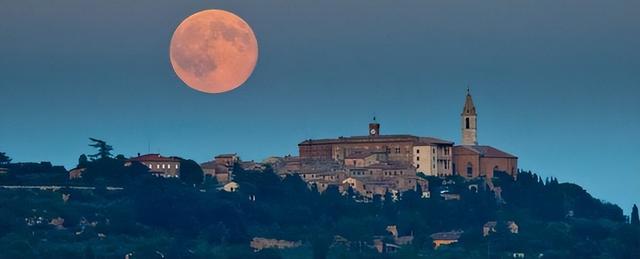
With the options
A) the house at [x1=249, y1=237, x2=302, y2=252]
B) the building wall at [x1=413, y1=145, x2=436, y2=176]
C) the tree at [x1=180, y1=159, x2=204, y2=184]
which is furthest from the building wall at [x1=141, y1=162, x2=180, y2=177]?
the building wall at [x1=413, y1=145, x2=436, y2=176]

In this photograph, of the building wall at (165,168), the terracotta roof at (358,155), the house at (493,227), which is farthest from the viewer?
the terracotta roof at (358,155)

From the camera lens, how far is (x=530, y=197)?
106m

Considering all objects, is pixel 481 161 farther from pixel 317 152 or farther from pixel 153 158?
pixel 153 158

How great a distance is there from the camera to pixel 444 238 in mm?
99812

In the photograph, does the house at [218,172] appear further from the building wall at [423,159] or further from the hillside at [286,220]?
the building wall at [423,159]

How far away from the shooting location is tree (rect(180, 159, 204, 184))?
106 metres

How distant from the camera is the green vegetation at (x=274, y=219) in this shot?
312ft

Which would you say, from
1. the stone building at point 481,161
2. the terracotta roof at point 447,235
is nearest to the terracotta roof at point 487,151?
the stone building at point 481,161

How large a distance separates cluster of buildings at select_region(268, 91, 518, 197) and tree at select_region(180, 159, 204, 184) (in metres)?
4.57

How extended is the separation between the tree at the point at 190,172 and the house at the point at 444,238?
12.2 m

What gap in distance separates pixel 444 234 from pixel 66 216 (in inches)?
621

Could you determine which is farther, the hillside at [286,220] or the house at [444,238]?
the house at [444,238]

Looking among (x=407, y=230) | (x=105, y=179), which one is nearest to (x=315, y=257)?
(x=407, y=230)

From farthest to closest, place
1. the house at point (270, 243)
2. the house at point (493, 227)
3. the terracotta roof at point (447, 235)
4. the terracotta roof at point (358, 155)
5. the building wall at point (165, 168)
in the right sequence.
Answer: the terracotta roof at point (358, 155)
the building wall at point (165, 168)
the house at point (493, 227)
the terracotta roof at point (447, 235)
the house at point (270, 243)
